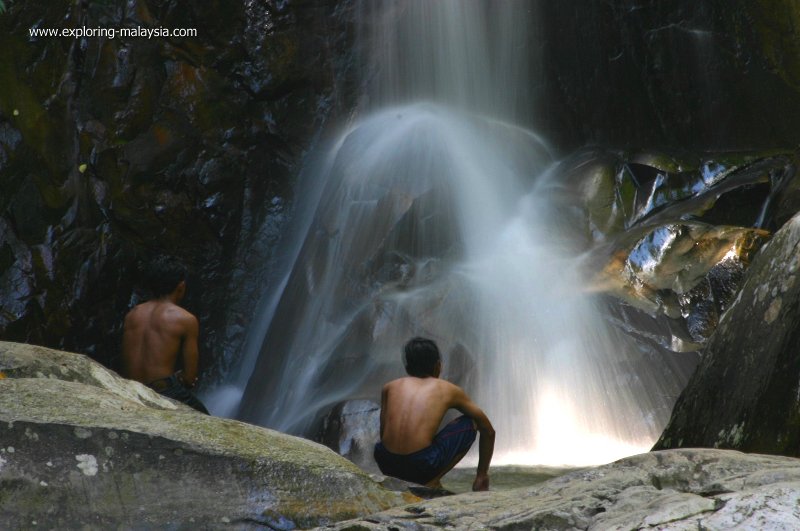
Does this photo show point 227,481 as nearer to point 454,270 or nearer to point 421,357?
point 421,357

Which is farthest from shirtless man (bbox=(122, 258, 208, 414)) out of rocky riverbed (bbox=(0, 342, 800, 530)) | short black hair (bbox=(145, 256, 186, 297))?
rocky riverbed (bbox=(0, 342, 800, 530))

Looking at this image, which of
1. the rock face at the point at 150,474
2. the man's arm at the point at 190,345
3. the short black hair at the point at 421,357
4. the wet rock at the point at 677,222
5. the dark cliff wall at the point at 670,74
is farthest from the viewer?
the dark cliff wall at the point at 670,74

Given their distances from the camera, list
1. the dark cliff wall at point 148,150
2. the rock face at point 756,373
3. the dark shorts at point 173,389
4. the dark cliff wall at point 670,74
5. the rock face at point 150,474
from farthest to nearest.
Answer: the dark cliff wall at point 670,74
the dark cliff wall at point 148,150
the dark shorts at point 173,389
the rock face at point 756,373
the rock face at point 150,474

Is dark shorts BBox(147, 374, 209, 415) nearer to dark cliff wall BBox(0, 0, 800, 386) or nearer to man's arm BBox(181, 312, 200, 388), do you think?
man's arm BBox(181, 312, 200, 388)

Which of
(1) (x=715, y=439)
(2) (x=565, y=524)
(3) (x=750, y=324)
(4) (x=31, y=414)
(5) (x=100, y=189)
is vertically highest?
(5) (x=100, y=189)

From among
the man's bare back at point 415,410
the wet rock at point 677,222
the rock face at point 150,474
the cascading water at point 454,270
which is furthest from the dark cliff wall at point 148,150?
the rock face at point 150,474

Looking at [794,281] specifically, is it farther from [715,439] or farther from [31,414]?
[31,414]

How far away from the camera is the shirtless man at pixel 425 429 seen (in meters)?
4.54

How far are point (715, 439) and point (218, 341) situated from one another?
7045mm

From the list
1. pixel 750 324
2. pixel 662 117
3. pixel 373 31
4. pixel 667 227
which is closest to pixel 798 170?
pixel 667 227

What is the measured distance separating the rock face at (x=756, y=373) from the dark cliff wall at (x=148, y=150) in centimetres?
645

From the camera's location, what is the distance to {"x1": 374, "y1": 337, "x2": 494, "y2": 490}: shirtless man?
454 cm

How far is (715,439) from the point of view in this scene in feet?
11.9

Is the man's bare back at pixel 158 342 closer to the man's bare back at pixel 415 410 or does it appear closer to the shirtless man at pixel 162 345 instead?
the shirtless man at pixel 162 345
